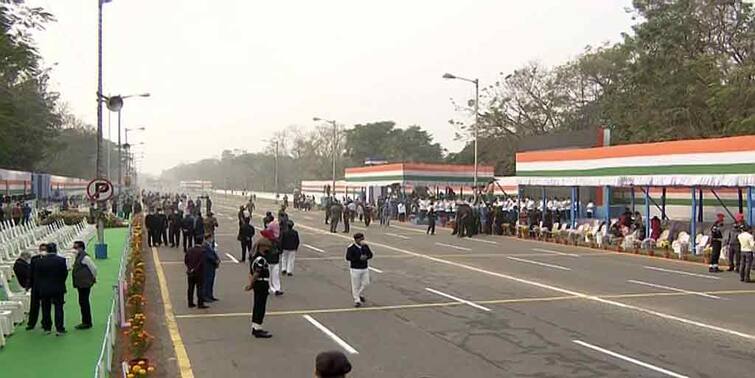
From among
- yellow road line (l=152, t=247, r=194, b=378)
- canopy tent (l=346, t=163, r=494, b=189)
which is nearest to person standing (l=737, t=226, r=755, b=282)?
yellow road line (l=152, t=247, r=194, b=378)

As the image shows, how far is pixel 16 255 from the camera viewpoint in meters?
20.7

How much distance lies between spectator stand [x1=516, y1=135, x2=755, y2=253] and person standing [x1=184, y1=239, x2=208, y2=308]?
18146mm

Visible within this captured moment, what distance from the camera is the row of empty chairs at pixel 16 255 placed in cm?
1220

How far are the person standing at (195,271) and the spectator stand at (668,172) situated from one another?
1815 cm

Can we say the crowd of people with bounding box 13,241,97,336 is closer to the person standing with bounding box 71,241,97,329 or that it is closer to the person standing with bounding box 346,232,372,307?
the person standing with bounding box 71,241,97,329

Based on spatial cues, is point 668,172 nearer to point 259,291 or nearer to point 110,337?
point 259,291

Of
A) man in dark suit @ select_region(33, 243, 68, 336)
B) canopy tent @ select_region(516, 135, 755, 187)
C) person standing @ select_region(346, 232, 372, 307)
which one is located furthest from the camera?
canopy tent @ select_region(516, 135, 755, 187)

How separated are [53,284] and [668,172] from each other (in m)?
23.4

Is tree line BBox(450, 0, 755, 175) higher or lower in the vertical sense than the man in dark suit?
higher

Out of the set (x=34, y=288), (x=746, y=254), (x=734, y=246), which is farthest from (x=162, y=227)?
(x=746, y=254)

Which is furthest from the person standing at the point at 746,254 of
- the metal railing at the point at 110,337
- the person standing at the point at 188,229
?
the person standing at the point at 188,229

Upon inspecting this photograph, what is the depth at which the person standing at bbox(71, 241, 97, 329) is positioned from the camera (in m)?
12.2

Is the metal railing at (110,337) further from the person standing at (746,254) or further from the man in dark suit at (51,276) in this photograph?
the person standing at (746,254)

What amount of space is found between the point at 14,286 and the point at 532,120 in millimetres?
61577
